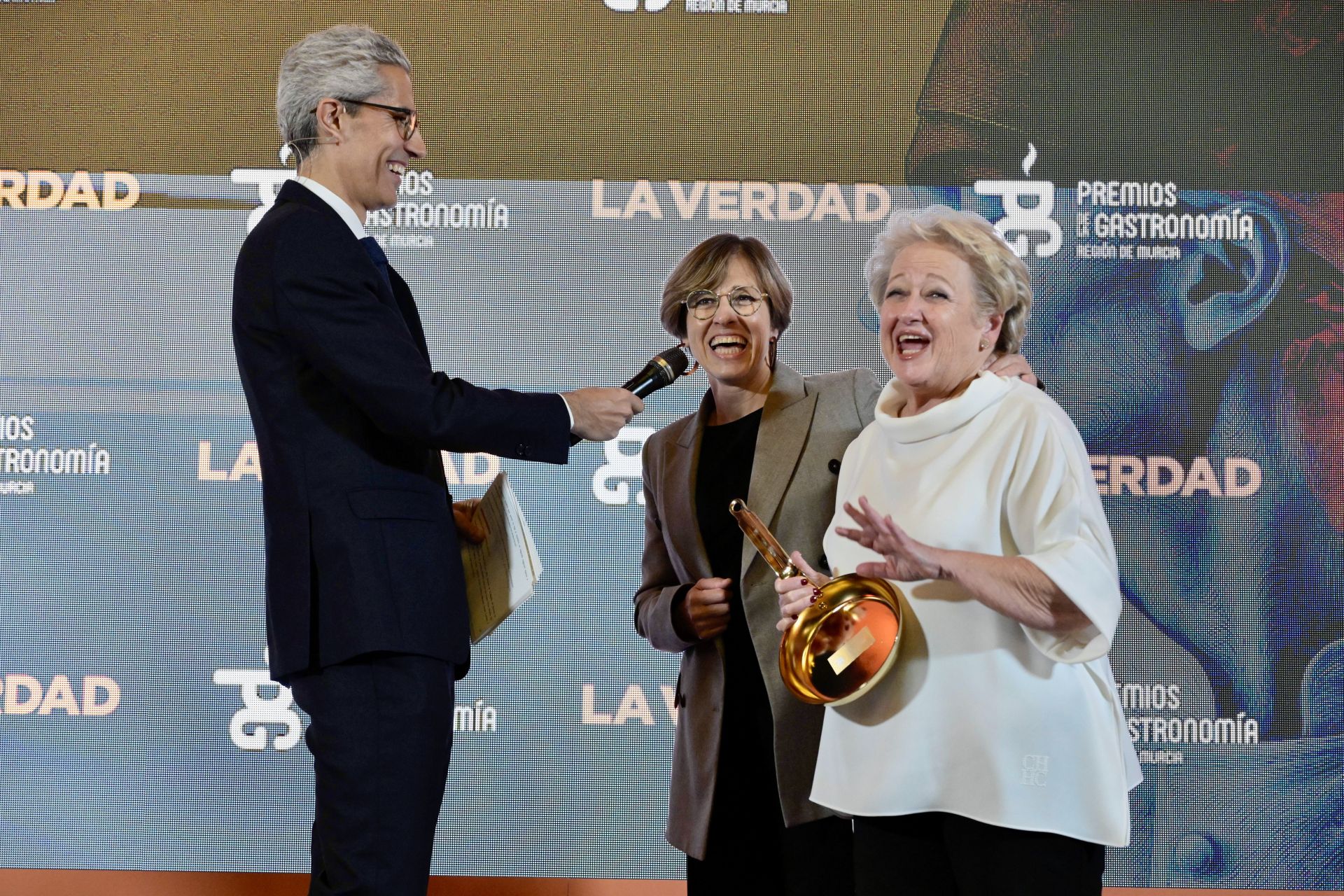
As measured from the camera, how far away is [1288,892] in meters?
3.38

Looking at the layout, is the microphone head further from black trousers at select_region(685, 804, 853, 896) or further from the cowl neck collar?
black trousers at select_region(685, 804, 853, 896)

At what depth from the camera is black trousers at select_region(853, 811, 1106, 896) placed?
1.45 meters

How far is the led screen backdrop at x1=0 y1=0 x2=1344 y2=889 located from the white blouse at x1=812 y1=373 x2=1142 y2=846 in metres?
1.92

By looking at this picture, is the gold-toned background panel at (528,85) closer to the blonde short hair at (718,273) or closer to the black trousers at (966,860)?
the blonde short hair at (718,273)

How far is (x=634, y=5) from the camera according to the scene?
3.49 metres

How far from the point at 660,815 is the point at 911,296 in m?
2.23

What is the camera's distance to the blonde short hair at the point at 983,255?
1679 millimetres

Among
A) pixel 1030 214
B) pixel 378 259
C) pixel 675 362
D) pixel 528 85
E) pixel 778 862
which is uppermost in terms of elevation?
pixel 528 85

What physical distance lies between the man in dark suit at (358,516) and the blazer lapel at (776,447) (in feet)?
1.27

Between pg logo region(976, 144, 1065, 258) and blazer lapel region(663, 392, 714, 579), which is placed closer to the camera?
blazer lapel region(663, 392, 714, 579)

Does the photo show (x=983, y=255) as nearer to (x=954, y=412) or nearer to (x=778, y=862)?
(x=954, y=412)

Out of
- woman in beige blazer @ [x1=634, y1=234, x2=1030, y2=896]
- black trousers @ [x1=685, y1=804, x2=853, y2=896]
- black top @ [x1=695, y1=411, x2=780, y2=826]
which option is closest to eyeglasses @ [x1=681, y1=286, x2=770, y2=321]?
woman in beige blazer @ [x1=634, y1=234, x2=1030, y2=896]

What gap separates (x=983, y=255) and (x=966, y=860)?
832 millimetres

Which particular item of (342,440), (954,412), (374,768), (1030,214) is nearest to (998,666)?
(954,412)
